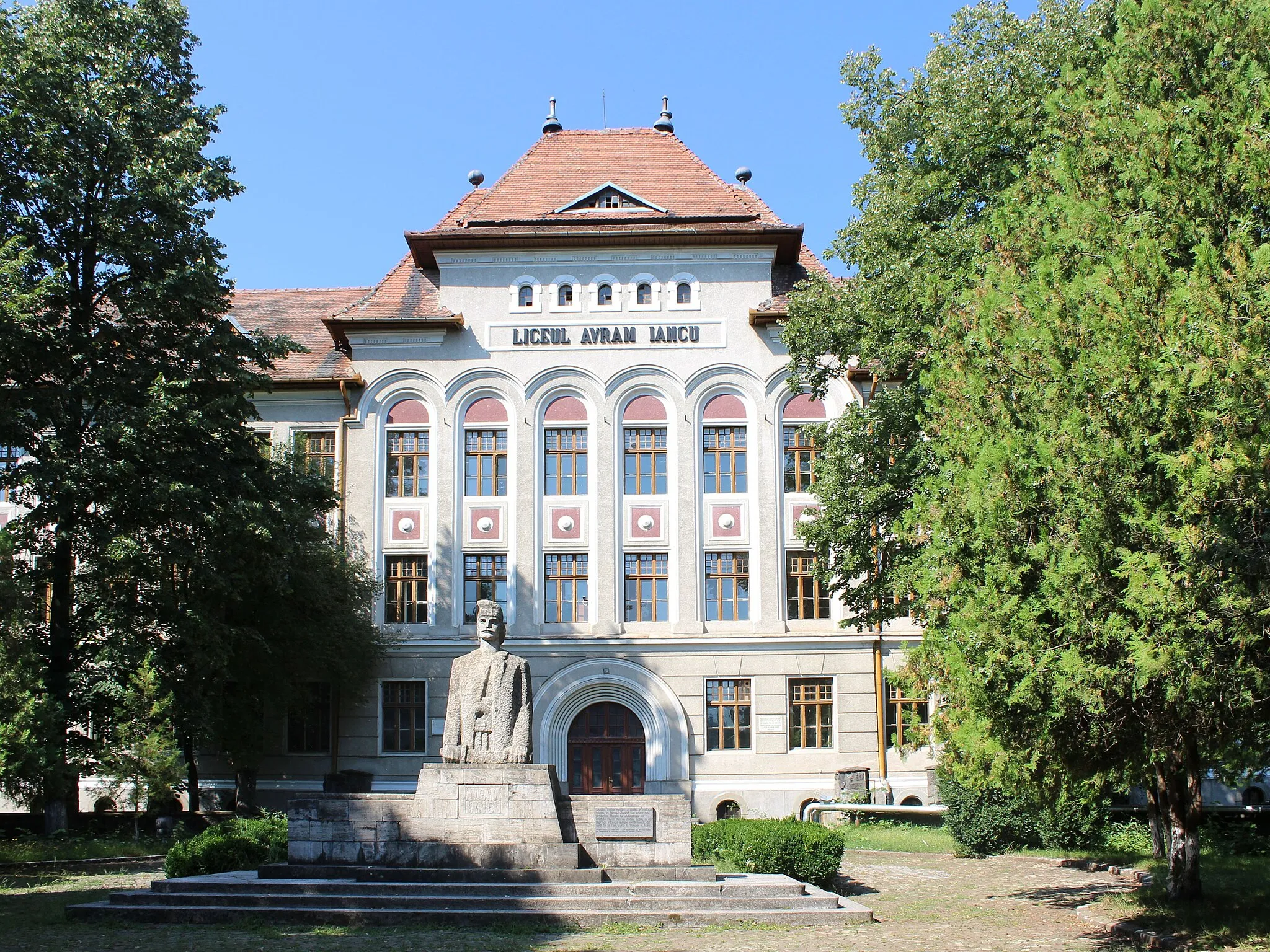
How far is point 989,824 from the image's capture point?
2170cm

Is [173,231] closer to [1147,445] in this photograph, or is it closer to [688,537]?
[688,537]

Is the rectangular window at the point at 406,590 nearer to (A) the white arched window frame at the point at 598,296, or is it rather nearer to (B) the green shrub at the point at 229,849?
(A) the white arched window frame at the point at 598,296

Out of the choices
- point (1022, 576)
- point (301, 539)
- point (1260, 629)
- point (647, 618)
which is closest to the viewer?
point (1260, 629)

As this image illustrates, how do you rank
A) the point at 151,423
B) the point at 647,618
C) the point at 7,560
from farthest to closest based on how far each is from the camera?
1. the point at 647,618
2. the point at 151,423
3. the point at 7,560

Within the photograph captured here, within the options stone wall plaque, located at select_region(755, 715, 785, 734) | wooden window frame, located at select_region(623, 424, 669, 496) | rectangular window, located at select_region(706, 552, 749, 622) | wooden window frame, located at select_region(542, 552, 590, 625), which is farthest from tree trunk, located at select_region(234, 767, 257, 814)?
stone wall plaque, located at select_region(755, 715, 785, 734)

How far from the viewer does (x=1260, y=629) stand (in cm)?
1066

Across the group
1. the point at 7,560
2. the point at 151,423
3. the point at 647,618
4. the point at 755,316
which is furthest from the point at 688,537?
the point at 7,560

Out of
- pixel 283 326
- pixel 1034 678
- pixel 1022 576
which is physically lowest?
pixel 1034 678

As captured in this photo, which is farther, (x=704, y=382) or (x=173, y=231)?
→ (x=704, y=382)

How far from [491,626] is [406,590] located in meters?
15.7

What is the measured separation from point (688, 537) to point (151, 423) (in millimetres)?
13745

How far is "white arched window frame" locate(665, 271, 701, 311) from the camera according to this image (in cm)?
3238

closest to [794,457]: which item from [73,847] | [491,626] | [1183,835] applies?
[491,626]

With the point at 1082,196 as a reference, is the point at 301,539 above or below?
below
